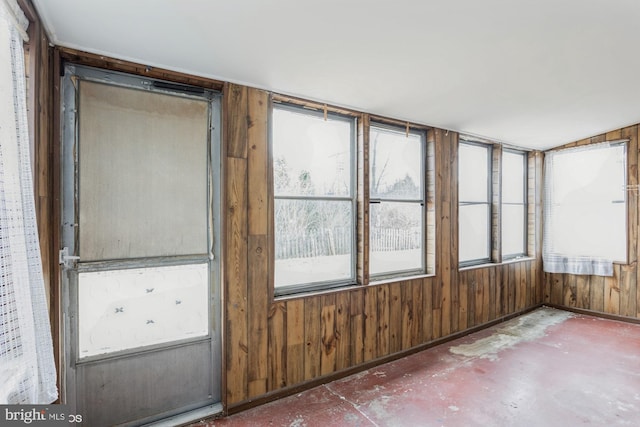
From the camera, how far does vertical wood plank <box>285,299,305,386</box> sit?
2477 mm

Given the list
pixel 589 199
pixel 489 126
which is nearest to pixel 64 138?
pixel 489 126

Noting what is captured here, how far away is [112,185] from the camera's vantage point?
1.97 metres

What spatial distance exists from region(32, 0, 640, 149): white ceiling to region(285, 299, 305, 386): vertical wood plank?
1622 millimetres

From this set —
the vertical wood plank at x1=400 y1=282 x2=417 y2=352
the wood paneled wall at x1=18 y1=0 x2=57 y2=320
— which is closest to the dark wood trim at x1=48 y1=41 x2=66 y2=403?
the wood paneled wall at x1=18 y1=0 x2=57 y2=320

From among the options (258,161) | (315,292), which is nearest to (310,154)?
(258,161)

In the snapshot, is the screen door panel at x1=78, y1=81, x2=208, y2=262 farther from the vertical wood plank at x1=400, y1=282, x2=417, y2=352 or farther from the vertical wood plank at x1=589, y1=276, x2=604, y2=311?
the vertical wood plank at x1=589, y1=276, x2=604, y2=311

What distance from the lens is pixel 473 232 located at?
3.96 meters

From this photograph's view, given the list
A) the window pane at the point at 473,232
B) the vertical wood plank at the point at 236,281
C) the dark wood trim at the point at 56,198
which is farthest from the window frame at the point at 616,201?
the dark wood trim at the point at 56,198

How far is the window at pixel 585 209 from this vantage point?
4.14m

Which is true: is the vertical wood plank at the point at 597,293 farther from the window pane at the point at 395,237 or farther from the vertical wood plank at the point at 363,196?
the vertical wood plank at the point at 363,196

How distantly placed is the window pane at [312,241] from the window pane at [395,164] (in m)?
0.45

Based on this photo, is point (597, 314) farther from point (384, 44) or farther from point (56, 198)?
point (56, 198)

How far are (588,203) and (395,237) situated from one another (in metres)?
3.02

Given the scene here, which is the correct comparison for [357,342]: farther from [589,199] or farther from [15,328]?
[589,199]
